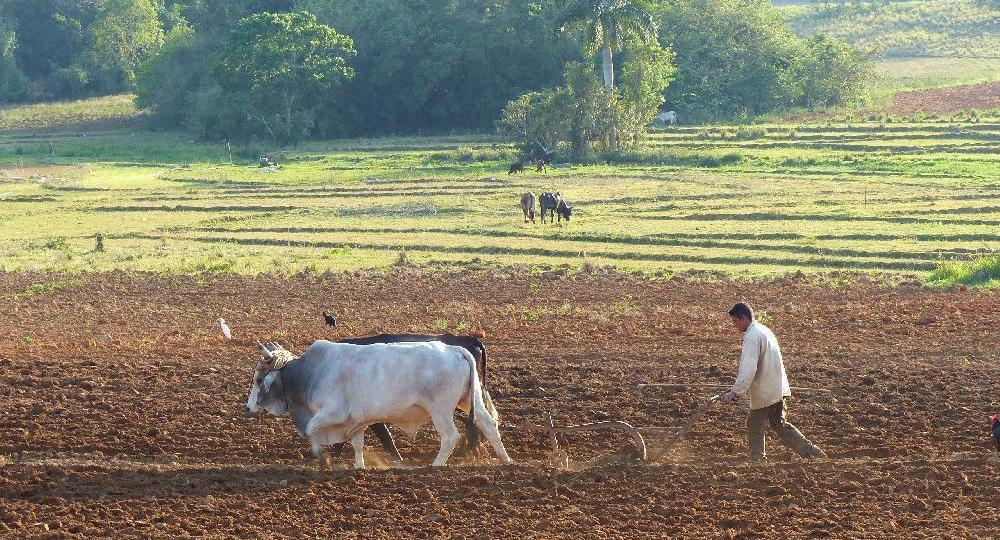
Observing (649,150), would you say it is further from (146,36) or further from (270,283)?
(146,36)

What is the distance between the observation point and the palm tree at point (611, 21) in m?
50.3

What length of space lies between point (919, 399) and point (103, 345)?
10.7 meters

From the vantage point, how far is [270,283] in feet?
79.7

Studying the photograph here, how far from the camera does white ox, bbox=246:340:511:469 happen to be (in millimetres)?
11633

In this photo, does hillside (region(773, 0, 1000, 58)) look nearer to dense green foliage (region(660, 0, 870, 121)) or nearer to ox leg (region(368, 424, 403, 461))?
dense green foliage (region(660, 0, 870, 121))

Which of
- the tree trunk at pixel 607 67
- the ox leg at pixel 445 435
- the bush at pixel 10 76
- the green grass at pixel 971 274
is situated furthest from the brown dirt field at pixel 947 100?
the bush at pixel 10 76

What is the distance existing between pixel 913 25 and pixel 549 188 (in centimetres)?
5987

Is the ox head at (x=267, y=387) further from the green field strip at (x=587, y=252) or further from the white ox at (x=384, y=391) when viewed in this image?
the green field strip at (x=587, y=252)

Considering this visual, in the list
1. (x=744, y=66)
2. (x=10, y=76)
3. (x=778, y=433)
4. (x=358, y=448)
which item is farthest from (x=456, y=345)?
(x=10, y=76)

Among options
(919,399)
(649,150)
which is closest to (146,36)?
(649,150)

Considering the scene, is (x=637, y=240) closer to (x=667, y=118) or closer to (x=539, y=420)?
(x=539, y=420)

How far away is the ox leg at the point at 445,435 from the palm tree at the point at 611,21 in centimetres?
4023

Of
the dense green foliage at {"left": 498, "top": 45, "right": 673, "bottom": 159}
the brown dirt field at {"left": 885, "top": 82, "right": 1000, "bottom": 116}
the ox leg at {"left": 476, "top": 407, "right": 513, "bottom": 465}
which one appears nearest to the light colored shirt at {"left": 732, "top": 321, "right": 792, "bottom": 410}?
the ox leg at {"left": 476, "top": 407, "right": 513, "bottom": 465}

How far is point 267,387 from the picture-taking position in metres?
12.2
